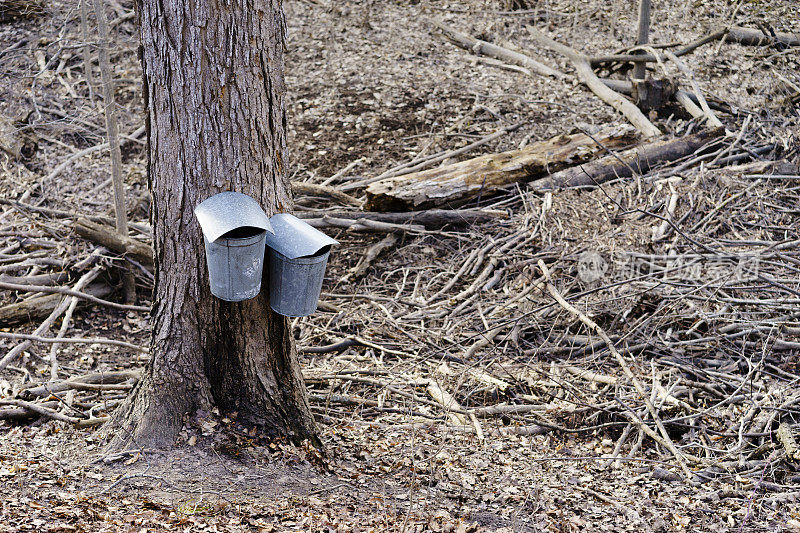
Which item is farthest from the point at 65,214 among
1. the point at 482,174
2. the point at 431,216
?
the point at 482,174

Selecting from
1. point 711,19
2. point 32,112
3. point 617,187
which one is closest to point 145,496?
point 617,187

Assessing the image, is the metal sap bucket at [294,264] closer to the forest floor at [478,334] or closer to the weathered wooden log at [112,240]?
the forest floor at [478,334]

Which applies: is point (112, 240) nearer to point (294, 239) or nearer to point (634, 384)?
point (294, 239)

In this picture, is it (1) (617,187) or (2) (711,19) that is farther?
(2) (711,19)

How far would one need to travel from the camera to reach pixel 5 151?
29.3 ft

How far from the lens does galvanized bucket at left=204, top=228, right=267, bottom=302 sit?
10.3 ft

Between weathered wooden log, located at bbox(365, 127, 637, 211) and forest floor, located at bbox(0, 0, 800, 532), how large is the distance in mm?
210

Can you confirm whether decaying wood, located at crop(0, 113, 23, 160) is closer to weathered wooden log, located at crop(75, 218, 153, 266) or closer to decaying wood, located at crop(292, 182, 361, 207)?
weathered wooden log, located at crop(75, 218, 153, 266)

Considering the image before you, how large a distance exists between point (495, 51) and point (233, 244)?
32.0 feet

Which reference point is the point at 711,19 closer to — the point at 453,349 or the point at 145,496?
the point at 453,349

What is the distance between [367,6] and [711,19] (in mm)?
6347

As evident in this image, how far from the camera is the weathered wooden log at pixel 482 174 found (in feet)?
24.4

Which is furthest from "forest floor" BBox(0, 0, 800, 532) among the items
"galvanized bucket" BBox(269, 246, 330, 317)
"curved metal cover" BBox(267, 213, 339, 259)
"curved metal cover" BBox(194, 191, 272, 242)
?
"curved metal cover" BBox(194, 191, 272, 242)

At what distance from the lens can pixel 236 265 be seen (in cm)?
319
